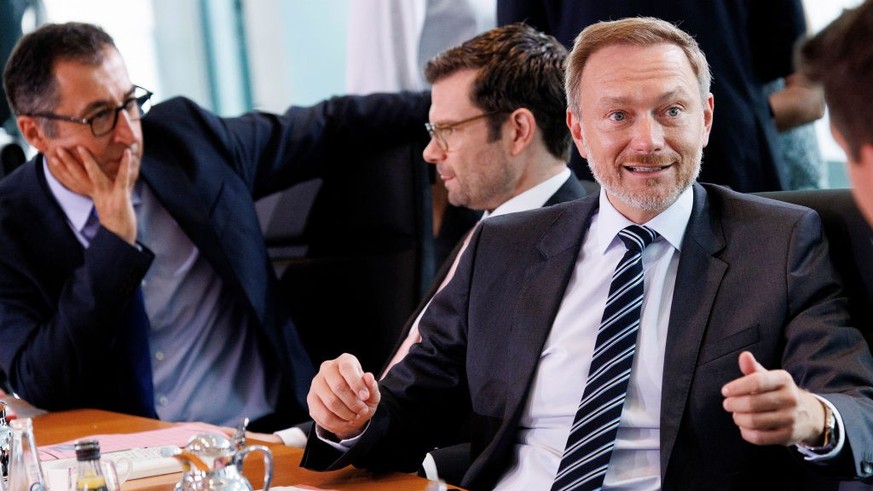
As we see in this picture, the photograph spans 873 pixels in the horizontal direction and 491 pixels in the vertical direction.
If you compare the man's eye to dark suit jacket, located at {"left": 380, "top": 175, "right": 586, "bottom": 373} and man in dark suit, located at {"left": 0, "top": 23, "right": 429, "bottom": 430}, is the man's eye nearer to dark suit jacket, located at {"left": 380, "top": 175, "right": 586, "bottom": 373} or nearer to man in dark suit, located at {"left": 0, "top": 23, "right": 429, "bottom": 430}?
man in dark suit, located at {"left": 0, "top": 23, "right": 429, "bottom": 430}

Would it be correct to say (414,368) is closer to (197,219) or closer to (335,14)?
(197,219)

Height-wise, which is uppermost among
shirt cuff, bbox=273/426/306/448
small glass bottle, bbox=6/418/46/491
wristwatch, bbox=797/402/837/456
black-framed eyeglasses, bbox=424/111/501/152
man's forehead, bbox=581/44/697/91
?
man's forehead, bbox=581/44/697/91

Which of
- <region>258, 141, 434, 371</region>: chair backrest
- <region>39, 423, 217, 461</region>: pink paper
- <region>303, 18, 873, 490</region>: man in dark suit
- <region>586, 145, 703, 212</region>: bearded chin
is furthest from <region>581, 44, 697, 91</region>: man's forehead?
<region>258, 141, 434, 371</region>: chair backrest

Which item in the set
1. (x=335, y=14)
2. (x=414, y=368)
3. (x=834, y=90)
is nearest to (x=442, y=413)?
(x=414, y=368)

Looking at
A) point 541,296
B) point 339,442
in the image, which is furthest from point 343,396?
point 541,296

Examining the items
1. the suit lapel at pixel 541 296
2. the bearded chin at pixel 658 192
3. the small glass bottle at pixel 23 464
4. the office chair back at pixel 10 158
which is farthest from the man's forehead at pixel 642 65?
the office chair back at pixel 10 158

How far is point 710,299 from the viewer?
184 centimetres

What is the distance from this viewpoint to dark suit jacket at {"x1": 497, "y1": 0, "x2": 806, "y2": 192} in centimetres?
282

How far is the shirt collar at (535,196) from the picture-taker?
2.68 meters

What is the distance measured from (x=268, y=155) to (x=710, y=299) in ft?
5.91

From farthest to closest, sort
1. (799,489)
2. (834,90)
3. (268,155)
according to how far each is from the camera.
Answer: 1. (268,155)
2. (799,489)
3. (834,90)

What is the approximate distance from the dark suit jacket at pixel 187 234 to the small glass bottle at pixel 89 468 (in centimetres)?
133

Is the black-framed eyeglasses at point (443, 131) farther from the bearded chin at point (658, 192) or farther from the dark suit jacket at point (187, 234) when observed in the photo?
the bearded chin at point (658, 192)

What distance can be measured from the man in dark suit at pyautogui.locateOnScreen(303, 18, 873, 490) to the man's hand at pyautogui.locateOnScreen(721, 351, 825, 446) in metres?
0.06
